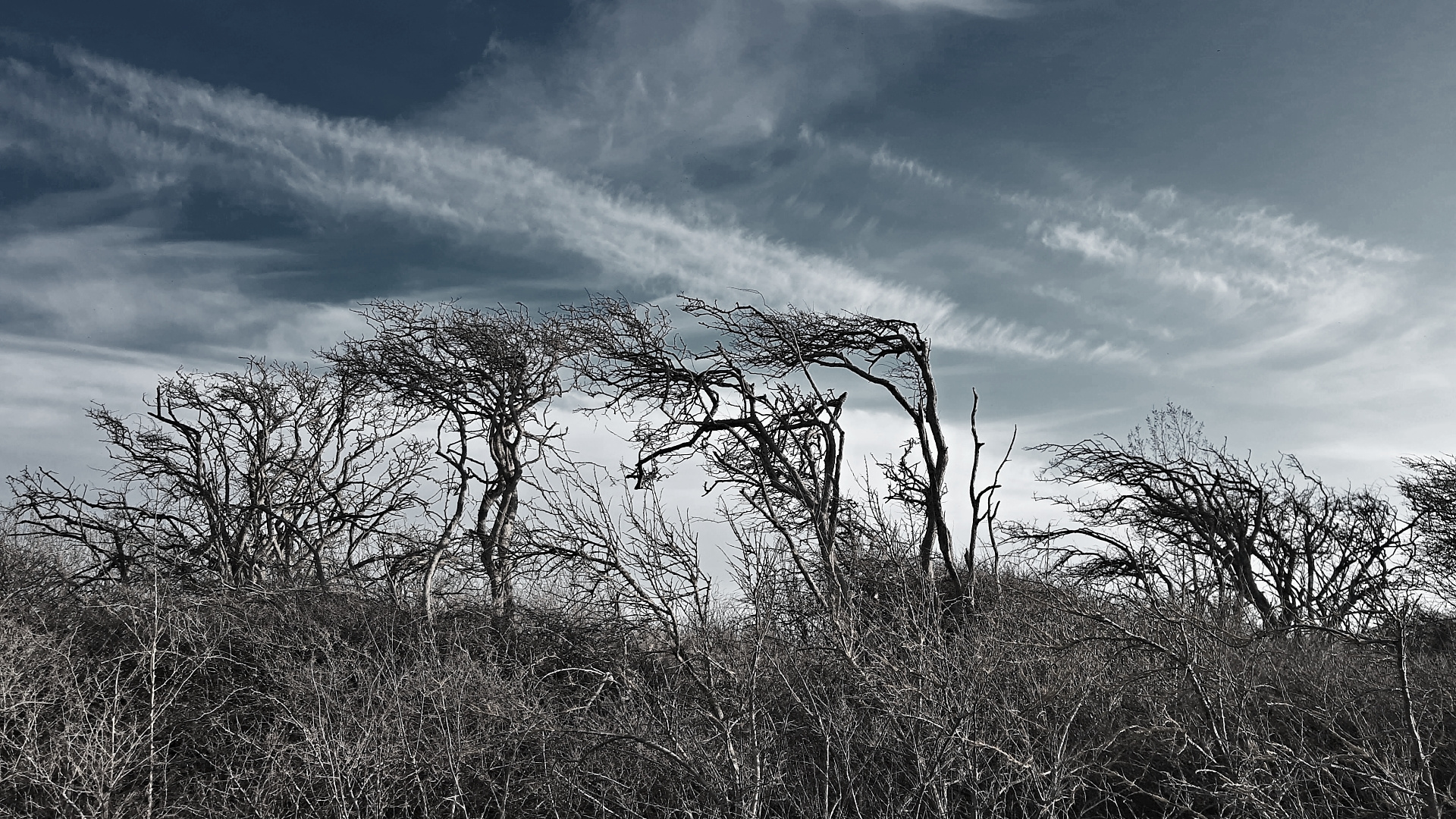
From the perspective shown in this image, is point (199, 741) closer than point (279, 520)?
Yes

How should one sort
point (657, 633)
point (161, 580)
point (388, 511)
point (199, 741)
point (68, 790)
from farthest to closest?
point (388, 511)
point (161, 580)
point (199, 741)
point (657, 633)
point (68, 790)

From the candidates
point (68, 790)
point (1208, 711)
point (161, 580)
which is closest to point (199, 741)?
point (68, 790)

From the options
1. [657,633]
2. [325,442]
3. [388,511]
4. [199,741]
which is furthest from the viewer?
[325,442]

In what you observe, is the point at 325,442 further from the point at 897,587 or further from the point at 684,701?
the point at 897,587

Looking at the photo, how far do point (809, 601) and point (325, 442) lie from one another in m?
14.9

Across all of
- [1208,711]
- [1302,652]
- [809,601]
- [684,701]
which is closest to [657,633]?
[684,701]

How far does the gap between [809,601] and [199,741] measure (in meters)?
9.59

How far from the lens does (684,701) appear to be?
12.1m

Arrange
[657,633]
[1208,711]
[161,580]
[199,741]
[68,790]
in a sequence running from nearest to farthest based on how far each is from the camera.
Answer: [1208,711] → [68,790] → [657,633] → [199,741] → [161,580]

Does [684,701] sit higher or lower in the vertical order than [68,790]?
higher

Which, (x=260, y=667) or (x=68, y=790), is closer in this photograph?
(x=68, y=790)

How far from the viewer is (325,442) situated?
72.1 ft

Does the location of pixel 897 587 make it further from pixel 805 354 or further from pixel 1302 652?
pixel 1302 652

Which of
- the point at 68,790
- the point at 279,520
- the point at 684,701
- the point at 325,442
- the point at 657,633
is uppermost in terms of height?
the point at 325,442
